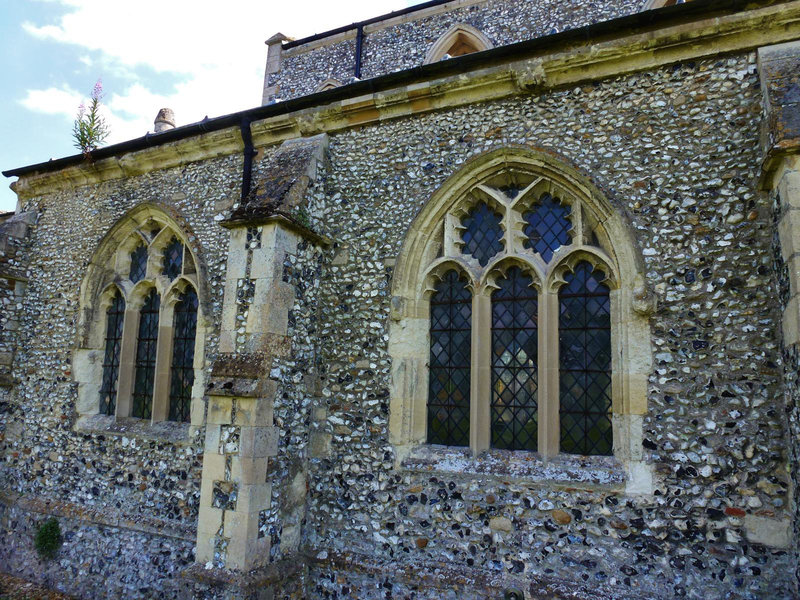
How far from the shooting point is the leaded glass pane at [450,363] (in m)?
5.98

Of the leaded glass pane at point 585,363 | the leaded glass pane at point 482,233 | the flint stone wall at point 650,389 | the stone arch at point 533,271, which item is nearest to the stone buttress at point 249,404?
the flint stone wall at point 650,389

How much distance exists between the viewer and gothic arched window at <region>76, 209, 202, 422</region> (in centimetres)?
794

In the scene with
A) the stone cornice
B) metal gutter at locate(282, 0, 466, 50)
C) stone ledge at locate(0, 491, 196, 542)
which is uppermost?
metal gutter at locate(282, 0, 466, 50)

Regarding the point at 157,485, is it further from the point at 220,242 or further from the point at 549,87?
the point at 549,87

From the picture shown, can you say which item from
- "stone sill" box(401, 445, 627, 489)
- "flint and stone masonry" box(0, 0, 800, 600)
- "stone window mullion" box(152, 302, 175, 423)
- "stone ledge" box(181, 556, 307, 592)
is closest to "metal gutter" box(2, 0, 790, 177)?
"flint and stone masonry" box(0, 0, 800, 600)

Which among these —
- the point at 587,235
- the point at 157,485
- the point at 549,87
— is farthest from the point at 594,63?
A: the point at 157,485

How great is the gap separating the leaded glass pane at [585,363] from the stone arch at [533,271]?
0.17m

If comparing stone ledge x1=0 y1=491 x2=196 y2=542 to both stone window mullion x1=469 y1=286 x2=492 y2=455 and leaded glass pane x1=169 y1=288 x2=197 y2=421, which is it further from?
stone window mullion x1=469 y1=286 x2=492 y2=455

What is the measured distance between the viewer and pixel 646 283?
514 centimetres

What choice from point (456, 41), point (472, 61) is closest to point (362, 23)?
point (456, 41)

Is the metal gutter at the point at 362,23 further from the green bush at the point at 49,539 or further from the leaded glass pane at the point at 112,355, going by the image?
the green bush at the point at 49,539

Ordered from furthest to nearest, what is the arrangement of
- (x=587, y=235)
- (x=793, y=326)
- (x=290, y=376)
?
(x=290, y=376) < (x=587, y=235) < (x=793, y=326)

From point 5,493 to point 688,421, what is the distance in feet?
32.5

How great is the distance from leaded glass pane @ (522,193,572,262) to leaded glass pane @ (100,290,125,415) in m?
6.55
